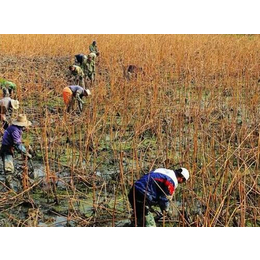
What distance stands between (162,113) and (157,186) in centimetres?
226

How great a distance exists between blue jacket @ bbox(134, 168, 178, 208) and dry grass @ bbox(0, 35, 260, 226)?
0.57 ft

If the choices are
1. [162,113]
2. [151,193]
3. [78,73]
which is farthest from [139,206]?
[78,73]

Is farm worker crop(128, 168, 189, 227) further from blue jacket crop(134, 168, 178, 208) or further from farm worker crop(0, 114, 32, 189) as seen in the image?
farm worker crop(0, 114, 32, 189)

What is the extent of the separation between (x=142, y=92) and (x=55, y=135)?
178 cm

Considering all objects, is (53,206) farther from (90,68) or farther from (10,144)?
(90,68)

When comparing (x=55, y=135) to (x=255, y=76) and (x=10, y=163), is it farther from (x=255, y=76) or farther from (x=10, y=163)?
(x=255, y=76)

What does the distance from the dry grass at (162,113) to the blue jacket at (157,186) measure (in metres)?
0.17

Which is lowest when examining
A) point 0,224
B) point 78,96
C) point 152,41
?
point 0,224

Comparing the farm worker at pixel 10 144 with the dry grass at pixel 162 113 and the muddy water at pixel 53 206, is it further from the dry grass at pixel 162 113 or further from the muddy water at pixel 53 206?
the dry grass at pixel 162 113

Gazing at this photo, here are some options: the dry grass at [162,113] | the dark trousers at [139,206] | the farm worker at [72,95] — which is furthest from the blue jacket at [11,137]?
the farm worker at [72,95]

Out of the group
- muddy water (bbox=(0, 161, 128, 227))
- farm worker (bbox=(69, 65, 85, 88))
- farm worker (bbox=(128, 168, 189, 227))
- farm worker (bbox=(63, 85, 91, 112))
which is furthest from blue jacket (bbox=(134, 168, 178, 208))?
farm worker (bbox=(69, 65, 85, 88))

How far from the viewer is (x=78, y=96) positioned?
548 cm

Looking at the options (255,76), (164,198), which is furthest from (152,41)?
(164,198)

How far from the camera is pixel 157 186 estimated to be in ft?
9.74
